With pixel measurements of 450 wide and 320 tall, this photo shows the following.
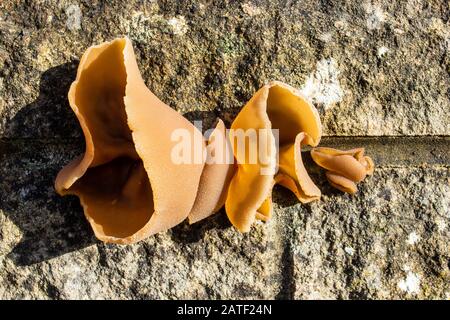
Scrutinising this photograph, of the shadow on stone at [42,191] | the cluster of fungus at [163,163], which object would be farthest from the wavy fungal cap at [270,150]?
the shadow on stone at [42,191]

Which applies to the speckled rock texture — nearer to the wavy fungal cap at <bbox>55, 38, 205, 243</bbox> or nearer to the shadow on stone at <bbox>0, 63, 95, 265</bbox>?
the shadow on stone at <bbox>0, 63, 95, 265</bbox>

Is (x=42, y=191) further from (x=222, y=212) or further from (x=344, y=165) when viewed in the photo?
(x=344, y=165)

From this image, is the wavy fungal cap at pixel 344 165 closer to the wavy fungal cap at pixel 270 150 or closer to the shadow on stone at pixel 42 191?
the wavy fungal cap at pixel 270 150

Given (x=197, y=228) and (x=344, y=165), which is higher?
(x=344, y=165)

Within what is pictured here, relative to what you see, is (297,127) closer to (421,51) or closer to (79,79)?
(421,51)

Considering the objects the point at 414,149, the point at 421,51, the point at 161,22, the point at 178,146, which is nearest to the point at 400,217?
the point at 414,149

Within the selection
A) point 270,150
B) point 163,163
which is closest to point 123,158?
point 163,163

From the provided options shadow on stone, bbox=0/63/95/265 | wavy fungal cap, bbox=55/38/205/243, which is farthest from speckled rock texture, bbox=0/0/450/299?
wavy fungal cap, bbox=55/38/205/243
